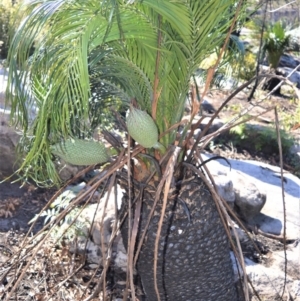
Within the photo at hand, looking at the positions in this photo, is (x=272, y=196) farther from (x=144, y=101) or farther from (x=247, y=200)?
(x=144, y=101)

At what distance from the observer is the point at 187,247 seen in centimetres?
256

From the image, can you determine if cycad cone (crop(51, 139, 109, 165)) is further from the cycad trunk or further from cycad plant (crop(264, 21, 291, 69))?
cycad plant (crop(264, 21, 291, 69))

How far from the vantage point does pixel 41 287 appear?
3498 millimetres

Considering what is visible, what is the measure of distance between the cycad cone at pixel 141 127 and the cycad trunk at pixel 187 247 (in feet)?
1.30

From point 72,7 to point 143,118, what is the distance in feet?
1.65

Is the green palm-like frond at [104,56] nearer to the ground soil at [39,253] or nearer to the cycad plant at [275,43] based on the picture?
the ground soil at [39,253]

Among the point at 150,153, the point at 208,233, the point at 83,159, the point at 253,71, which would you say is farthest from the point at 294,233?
the point at 253,71

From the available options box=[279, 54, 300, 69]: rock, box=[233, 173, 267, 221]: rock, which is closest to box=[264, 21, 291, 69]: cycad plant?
box=[279, 54, 300, 69]: rock

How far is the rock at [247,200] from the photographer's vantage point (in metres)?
4.53

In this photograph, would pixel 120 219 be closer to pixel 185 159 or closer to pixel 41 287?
pixel 185 159

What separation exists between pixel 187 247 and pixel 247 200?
2068mm

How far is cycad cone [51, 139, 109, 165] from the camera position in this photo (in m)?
2.19

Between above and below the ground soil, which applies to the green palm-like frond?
above

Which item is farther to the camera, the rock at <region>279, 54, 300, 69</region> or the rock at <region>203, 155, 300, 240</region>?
the rock at <region>279, 54, 300, 69</region>
